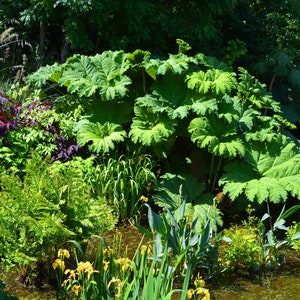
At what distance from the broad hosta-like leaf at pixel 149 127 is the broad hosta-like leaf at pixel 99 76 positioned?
0.32 meters

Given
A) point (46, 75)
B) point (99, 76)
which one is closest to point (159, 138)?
point (99, 76)

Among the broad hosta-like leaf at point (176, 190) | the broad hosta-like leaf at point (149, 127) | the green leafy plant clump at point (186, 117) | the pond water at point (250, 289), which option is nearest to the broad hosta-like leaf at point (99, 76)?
the green leafy plant clump at point (186, 117)

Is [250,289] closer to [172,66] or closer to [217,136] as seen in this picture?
[217,136]

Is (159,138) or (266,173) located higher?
(159,138)

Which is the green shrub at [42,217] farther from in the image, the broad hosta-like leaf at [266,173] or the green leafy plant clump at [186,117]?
the broad hosta-like leaf at [266,173]

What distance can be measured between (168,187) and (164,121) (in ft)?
2.29

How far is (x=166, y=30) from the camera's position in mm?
8820

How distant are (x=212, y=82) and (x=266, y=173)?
1.11 meters

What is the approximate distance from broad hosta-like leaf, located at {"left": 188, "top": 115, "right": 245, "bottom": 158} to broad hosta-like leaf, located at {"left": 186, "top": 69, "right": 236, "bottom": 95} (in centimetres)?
29

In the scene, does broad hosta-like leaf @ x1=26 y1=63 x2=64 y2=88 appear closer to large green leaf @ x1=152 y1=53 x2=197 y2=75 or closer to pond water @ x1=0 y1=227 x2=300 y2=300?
large green leaf @ x1=152 y1=53 x2=197 y2=75

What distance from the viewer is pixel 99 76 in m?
7.09

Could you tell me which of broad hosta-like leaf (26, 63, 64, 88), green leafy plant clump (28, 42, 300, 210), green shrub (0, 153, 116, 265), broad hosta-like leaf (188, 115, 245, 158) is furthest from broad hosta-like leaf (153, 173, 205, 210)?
broad hosta-like leaf (26, 63, 64, 88)

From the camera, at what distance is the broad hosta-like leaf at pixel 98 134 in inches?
264

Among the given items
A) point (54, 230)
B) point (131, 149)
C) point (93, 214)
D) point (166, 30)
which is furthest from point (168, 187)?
point (166, 30)
